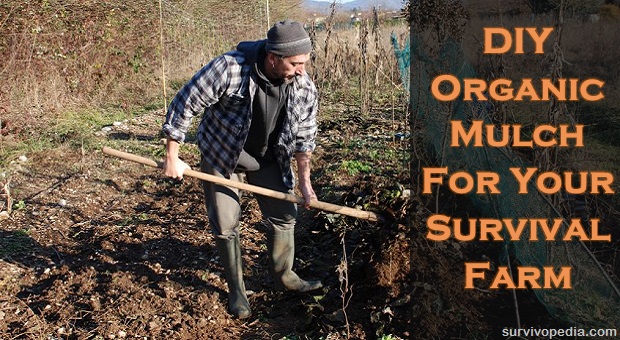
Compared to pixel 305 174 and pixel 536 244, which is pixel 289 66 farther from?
pixel 536 244

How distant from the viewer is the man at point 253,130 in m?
2.85

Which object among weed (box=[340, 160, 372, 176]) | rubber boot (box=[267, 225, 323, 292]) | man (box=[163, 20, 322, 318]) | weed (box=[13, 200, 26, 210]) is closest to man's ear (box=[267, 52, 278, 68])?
man (box=[163, 20, 322, 318])

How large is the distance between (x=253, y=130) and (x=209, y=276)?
1196 millimetres

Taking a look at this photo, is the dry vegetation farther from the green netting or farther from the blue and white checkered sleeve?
the blue and white checkered sleeve

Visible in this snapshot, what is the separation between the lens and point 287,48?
275cm

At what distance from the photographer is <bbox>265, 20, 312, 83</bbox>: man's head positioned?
274 cm

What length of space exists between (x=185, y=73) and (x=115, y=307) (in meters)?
10.3

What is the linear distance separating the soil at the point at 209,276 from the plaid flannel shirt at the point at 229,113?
747mm

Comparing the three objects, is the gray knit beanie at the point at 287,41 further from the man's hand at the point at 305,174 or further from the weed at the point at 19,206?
the weed at the point at 19,206

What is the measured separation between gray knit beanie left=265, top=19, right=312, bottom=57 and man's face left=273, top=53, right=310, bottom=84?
0.10 feet

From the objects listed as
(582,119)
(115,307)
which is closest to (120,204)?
(115,307)

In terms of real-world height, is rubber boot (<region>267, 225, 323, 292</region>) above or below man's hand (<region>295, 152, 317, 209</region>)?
below

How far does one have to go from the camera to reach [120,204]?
17.0 feet

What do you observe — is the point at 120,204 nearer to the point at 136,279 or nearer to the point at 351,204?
the point at 136,279
